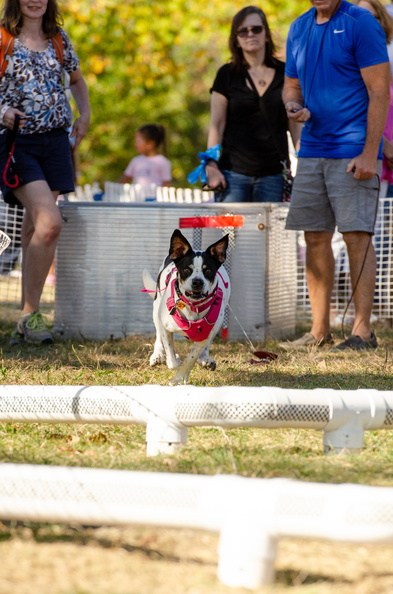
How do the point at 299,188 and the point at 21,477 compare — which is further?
the point at 299,188

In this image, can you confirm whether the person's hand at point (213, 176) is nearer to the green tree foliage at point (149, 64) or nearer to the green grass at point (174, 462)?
the green grass at point (174, 462)

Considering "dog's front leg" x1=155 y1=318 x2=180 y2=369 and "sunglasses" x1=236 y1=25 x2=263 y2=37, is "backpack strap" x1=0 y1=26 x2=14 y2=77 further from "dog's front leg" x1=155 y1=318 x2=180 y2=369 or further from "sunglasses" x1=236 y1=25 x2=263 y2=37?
"dog's front leg" x1=155 y1=318 x2=180 y2=369

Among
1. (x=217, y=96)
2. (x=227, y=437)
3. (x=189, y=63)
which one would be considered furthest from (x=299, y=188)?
(x=189, y=63)

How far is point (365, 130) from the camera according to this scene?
5.41m

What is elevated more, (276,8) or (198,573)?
(276,8)

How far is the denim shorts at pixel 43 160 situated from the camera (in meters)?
5.56

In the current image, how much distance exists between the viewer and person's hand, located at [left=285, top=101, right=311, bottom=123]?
5340 millimetres

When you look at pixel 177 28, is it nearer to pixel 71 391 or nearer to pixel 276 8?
pixel 276 8

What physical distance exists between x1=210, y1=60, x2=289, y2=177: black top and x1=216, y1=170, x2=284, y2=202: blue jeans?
0.13ft

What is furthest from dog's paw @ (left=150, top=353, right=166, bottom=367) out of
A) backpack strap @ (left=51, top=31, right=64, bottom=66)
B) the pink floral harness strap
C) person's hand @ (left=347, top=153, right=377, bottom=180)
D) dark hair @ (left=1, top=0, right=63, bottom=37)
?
dark hair @ (left=1, top=0, right=63, bottom=37)

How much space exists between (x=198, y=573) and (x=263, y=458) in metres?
0.96

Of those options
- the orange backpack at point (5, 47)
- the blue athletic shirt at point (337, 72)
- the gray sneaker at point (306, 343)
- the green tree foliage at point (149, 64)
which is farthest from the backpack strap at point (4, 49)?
the green tree foliage at point (149, 64)

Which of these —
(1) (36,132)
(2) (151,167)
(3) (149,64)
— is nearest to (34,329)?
(1) (36,132)

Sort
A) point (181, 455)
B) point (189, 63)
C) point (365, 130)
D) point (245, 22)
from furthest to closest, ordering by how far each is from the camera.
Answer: point (189, 63), point (245, 22), point (365, 130), point (181, 455)
